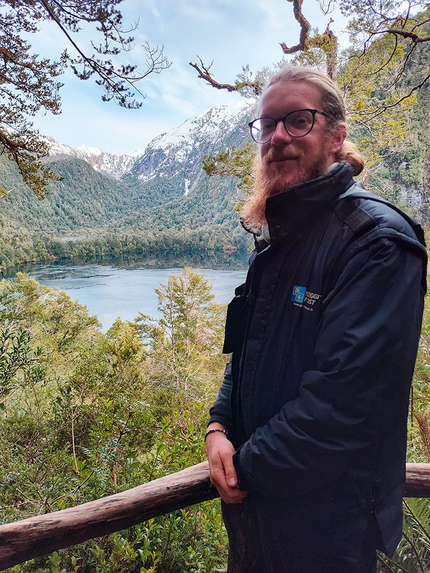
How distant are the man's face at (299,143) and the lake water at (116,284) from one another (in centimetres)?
2823

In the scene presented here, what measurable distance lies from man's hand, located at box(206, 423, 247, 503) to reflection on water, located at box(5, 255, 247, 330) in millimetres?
27281

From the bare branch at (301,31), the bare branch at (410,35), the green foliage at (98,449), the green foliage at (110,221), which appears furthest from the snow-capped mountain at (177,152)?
the bare branch at (410,35)

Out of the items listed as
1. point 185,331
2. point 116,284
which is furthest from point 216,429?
point 116,284

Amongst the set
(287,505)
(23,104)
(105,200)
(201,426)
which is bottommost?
(201,426)

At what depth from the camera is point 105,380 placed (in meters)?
3.68

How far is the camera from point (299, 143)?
76cm

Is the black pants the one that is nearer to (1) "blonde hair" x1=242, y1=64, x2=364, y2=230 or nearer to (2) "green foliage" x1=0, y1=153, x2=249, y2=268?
(1) "blonde hair" x1=242, y1=64, x2=364, y2=230

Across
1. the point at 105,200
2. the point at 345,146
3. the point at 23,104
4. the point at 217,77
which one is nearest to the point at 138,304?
the point at 217,77

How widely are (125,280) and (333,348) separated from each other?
45.1 m

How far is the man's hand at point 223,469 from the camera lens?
0.68 m

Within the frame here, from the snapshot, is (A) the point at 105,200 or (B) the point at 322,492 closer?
(B) the point at 322,492

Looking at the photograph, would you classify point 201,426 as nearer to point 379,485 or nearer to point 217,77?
point 379,485

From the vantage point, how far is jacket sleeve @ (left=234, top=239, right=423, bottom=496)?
0.50 meters

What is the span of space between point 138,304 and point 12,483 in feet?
111
